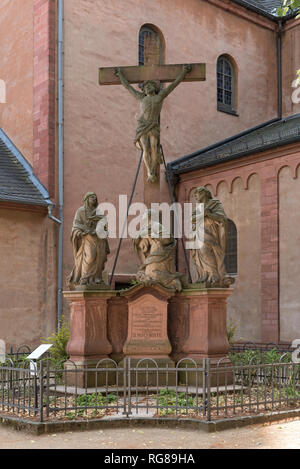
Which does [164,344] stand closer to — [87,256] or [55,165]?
[87,256]

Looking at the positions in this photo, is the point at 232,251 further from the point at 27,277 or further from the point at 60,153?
the point at 27,277

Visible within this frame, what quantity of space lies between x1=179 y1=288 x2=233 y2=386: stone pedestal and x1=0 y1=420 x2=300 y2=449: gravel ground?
2355 millimetres

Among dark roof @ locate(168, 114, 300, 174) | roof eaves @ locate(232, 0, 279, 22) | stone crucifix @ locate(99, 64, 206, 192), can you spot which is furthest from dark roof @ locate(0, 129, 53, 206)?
roof eaves @ locate(232, 0, 279, 22)

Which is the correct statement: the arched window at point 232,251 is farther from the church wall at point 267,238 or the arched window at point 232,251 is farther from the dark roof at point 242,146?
the dark roof at point 242,146

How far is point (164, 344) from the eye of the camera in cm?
1071

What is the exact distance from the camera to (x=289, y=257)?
1634 centimetres

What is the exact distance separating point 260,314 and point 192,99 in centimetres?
769

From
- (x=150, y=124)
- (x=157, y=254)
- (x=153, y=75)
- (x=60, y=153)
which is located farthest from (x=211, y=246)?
(x=60, y=153)

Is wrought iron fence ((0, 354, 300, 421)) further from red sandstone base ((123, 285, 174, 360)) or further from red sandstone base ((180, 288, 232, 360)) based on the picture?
red sandstone base ((123, 285, 174, 360))

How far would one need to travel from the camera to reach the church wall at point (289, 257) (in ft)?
52.9

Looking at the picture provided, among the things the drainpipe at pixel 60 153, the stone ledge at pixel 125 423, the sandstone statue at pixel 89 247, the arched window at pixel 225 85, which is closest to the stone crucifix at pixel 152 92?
the sandstone statue at pixel 89 247

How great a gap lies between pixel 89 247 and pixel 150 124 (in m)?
2.52

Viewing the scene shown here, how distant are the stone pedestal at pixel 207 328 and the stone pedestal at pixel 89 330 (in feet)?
4.50
